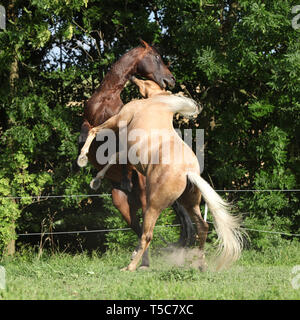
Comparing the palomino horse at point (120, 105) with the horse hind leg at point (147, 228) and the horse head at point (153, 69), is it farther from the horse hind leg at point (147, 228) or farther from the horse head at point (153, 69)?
the horse hind leg at point (147, 228)

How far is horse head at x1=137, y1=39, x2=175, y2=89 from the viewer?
6.18 meters

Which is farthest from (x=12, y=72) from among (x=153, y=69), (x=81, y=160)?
(x=81, y=160)

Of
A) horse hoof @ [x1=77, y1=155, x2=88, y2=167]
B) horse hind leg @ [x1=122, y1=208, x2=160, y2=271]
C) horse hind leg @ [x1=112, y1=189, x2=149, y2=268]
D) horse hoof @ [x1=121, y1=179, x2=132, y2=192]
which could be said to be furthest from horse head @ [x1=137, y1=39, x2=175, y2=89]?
horse hind leg @ [x1=122, y1=208, x2=160, y2=271]

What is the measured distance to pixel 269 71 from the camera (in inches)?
325

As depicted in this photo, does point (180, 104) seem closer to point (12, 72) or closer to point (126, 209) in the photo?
point (126, 209)

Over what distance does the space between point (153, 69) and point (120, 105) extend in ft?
2.10

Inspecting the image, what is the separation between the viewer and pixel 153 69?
620 centimetres

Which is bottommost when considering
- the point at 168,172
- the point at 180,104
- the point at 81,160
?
Result: the point at 168,172

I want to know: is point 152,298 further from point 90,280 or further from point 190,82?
point 190,82

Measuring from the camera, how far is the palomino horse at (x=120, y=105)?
6.26 metres

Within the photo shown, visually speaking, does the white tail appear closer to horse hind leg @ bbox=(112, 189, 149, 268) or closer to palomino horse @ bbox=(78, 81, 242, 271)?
palomino horse @ bbox=(78, 81, 242, 271)

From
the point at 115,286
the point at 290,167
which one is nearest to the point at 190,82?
the point at 290,167

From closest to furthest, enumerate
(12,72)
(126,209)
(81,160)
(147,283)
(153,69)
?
(147,283)
(81,160)
(153,69)
(126,209)
(12,72)
